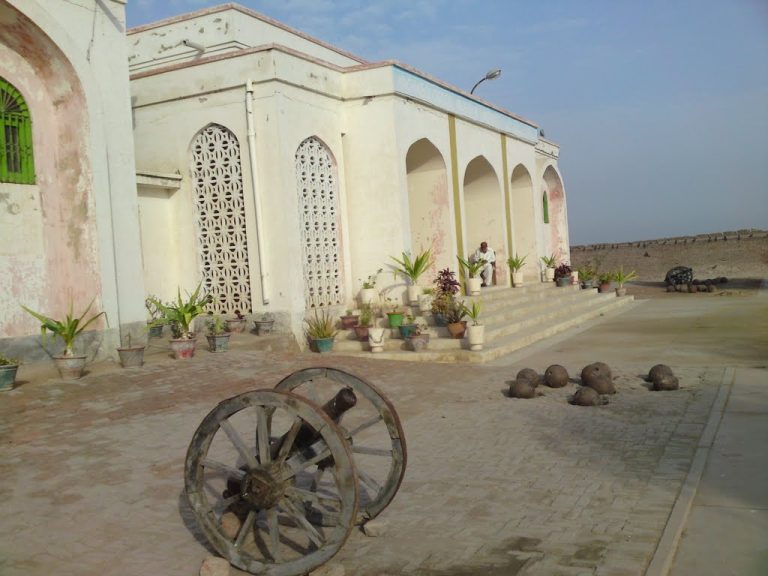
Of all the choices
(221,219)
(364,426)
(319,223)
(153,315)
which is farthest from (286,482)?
(319,223)

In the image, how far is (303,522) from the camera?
3.68 m

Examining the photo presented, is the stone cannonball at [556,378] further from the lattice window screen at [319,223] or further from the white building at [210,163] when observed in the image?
the lattice window screen at [319,223]

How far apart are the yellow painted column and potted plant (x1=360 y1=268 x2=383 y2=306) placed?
9.05ft

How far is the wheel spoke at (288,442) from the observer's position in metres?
3.77

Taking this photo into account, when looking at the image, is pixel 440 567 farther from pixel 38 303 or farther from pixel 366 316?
pixel 366 316

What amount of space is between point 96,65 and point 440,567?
8772mm

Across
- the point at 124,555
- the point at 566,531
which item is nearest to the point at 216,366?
the point at 124,555

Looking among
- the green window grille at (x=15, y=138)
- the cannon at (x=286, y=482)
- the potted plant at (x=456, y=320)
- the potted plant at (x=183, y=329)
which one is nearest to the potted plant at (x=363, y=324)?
the potted plant at (x=456, y=320)

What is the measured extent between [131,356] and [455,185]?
898 centimetres

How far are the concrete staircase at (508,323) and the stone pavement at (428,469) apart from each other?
1180 millimetres

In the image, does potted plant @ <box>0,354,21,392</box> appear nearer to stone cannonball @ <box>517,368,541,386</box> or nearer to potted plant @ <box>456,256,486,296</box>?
stone cannonball @ <box>517,368,541,386</box>

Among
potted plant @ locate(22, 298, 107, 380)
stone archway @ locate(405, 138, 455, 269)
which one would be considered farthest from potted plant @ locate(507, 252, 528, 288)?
potted plant @ locate(22, 298, 107, 380)

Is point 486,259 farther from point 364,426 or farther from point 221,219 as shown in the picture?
point 364,426

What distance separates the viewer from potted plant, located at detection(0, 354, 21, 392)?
317 inches
